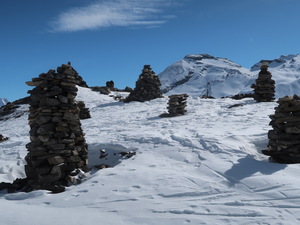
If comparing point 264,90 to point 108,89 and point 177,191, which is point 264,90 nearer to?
point 177,191

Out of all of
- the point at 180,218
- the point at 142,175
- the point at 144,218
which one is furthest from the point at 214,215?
the point at 142,175

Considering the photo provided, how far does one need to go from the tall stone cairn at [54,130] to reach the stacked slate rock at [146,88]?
2249cm

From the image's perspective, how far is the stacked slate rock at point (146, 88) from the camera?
3250 centimetres

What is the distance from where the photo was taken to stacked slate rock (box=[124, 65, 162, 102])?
107 feet

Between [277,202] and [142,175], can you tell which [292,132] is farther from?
[142,175]

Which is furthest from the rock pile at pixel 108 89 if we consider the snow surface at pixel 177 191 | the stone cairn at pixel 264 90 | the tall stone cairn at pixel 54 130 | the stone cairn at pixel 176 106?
the tall stone cairn at pixel 54 130

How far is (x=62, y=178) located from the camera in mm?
9055

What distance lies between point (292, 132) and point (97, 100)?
1134 inches

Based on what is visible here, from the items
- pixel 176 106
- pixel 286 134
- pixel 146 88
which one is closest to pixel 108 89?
pixel 146 88

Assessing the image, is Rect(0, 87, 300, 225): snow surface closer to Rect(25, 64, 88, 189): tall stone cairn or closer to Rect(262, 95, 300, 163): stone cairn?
Rect(262, 95, 300, 163): stone cairn

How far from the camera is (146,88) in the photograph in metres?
33.1

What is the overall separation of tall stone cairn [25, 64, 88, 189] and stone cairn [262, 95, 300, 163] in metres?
6.62

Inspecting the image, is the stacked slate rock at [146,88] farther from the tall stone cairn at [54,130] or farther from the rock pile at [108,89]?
the tall stone cairn at [54,130]

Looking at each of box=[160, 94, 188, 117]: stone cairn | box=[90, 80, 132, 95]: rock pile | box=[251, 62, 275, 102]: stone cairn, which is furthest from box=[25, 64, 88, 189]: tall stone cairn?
box=[90, 80, 132, 95]: rock pile
